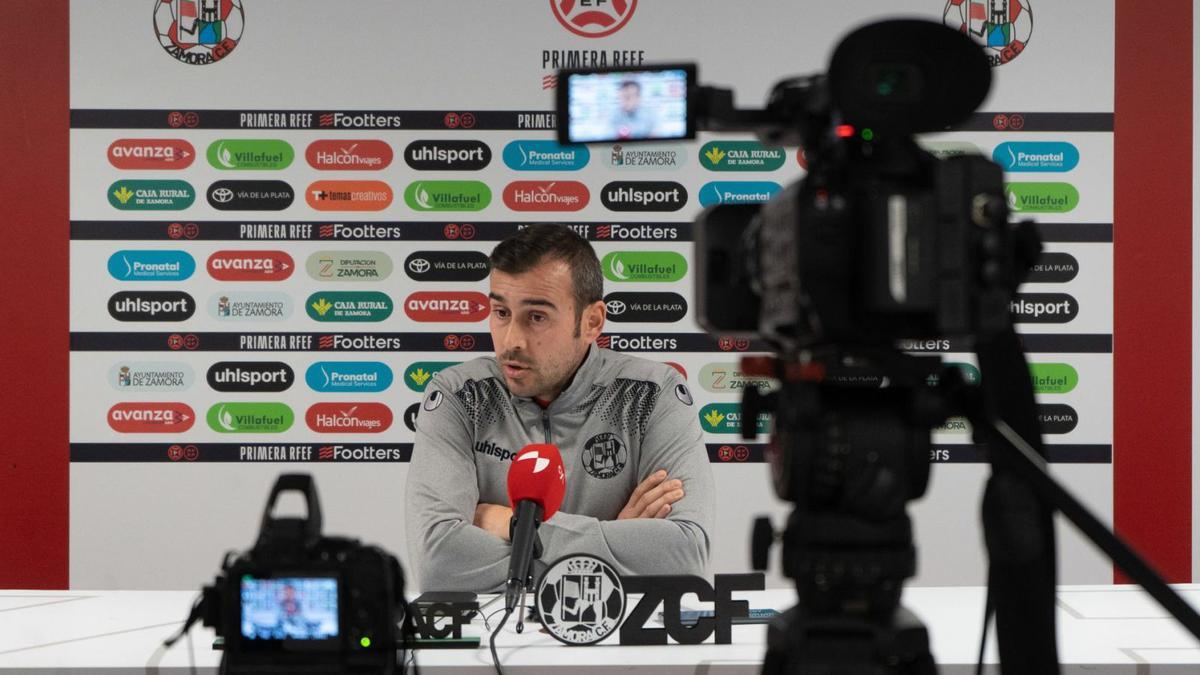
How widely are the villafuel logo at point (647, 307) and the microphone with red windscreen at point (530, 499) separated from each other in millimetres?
1925

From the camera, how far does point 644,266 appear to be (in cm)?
360

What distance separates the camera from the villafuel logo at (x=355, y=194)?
356cm

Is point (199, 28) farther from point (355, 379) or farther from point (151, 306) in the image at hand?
point (355, 379)

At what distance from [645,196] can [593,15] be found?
645 millimetres

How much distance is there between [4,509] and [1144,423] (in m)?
3.95

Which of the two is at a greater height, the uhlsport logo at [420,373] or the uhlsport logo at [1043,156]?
the uhlsport logo at [1043,156]

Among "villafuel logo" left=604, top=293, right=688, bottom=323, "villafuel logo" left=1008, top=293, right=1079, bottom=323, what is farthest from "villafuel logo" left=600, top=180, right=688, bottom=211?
"villafuel logo" left=1008, top=293, right=1079, bottom=323

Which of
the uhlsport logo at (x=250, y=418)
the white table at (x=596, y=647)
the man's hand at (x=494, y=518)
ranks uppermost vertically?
the uhlsport logo at (x=250, y=418)

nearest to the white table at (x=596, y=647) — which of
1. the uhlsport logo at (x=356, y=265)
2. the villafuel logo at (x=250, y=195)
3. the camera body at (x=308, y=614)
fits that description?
the camera body at (x=308, y=614)

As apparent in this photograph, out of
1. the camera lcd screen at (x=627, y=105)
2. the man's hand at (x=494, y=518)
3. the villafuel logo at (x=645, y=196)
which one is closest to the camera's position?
the camera lcd screen at (x=627, y=105)

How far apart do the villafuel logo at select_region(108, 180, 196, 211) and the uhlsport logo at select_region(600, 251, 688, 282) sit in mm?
1449

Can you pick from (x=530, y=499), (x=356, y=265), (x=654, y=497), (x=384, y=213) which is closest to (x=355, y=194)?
(x=384, y=213)

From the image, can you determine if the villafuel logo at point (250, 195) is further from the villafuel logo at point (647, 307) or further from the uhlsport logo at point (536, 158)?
the villafuel logo at point (647, 307)

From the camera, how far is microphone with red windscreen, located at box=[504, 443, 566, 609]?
1471 millimetres
